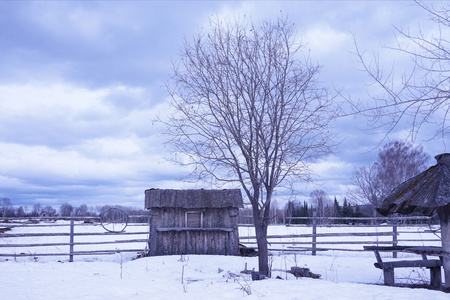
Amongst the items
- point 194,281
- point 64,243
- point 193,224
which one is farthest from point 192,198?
point 194,281

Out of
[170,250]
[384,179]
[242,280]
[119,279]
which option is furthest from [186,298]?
[384,179]

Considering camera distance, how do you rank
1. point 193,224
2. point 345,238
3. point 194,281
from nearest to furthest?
point 194,281, point 193,224, point 345,238

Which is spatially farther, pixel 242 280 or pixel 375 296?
pixel 242 280

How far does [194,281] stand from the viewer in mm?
10156

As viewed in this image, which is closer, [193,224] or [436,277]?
[436,277]

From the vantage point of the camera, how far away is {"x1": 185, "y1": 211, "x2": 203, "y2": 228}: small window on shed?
15.9 m

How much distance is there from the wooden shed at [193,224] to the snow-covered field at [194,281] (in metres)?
1.08

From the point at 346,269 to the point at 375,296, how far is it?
5.08m

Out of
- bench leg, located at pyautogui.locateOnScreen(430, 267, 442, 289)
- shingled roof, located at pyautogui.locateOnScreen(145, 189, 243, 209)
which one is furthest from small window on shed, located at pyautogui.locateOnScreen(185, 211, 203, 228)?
bench leg, located at pyautogui.locateOnScreen(430, 267, 442, 289)

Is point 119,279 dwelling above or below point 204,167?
below

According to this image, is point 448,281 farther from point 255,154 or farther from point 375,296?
point 255,154

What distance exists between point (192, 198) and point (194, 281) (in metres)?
5.86

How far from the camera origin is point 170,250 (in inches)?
621

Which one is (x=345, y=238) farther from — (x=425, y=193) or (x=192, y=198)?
(x=425, y=193)
